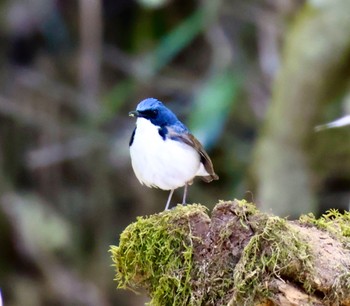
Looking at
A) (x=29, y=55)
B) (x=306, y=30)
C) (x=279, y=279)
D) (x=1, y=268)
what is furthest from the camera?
(x=29, y=55)

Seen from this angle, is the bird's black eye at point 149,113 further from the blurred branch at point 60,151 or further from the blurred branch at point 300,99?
the blurred branch at point 60,151

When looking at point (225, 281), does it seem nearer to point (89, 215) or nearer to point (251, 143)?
point (251, 143)

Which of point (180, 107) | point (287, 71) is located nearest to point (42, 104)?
point (180, 107)

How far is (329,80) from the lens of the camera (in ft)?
13.9

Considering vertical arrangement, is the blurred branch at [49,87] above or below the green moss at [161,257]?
above

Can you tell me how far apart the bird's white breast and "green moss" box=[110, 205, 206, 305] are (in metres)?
0.26

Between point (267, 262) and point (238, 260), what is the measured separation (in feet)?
0.27

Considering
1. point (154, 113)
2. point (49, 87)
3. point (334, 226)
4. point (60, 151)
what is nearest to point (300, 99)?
point (154, 113)

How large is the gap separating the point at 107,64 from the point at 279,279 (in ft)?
15.9

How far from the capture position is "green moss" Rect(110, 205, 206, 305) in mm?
2174

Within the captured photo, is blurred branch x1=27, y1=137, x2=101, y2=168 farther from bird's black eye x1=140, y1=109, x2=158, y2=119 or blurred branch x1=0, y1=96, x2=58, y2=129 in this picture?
bird's black eye x1=140, y1=109, x2=158, y2=119

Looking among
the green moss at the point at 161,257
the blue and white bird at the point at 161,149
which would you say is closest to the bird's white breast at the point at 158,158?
the blue and white bird at the point at 161,149

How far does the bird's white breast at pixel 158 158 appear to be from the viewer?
101 inches

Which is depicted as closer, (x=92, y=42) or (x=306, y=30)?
(x=306, y=30)
